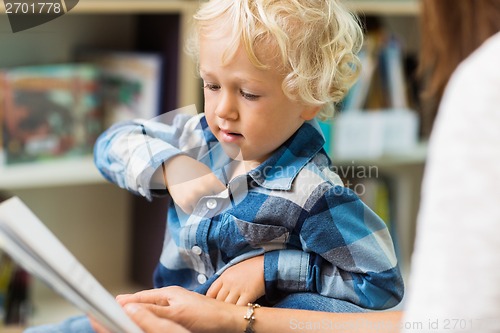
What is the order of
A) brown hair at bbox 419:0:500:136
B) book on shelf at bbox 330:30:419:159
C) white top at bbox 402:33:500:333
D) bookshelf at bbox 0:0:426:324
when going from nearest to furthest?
white top at bbox 402:33:500:333 < brown hair at bbox 419:0:500:136 < bookshelf at bbox 0:0:426:324 < book on shelf at bbox 330:30:419:159

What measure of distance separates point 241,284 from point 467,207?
8.8 inches

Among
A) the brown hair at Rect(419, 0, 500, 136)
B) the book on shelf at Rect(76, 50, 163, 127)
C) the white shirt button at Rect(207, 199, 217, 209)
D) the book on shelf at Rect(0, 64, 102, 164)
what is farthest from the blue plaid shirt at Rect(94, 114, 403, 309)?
the book on shelf at Rect(0, 64, 102, 164)

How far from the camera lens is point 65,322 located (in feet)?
2.57

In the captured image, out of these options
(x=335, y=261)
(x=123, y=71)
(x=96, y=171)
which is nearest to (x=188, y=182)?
(x=335, y=261)

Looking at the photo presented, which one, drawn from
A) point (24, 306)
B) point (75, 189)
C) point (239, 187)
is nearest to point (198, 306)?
point (239, 187)

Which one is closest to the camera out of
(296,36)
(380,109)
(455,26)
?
(296,36)

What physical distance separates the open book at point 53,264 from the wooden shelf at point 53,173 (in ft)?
2.98

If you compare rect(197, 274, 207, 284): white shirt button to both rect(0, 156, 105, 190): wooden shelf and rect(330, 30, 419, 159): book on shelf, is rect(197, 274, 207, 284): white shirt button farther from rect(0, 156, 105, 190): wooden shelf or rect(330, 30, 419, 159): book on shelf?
rect(330, 30, 419, 159): book on shelf

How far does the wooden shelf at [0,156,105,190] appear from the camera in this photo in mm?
1579

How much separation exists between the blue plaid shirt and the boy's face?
13mm

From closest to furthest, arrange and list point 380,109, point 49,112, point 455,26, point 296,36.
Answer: point 296,36
point 455,26
point 49,112
point 380,109

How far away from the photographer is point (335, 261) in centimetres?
71

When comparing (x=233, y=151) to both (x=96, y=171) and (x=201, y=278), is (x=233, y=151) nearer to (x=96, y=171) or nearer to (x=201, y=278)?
(x=201, y=278)

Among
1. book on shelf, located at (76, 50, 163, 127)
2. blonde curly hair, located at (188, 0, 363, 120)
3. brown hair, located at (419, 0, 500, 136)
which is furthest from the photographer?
book on shelf, located at (76, 50, 163, 127)
